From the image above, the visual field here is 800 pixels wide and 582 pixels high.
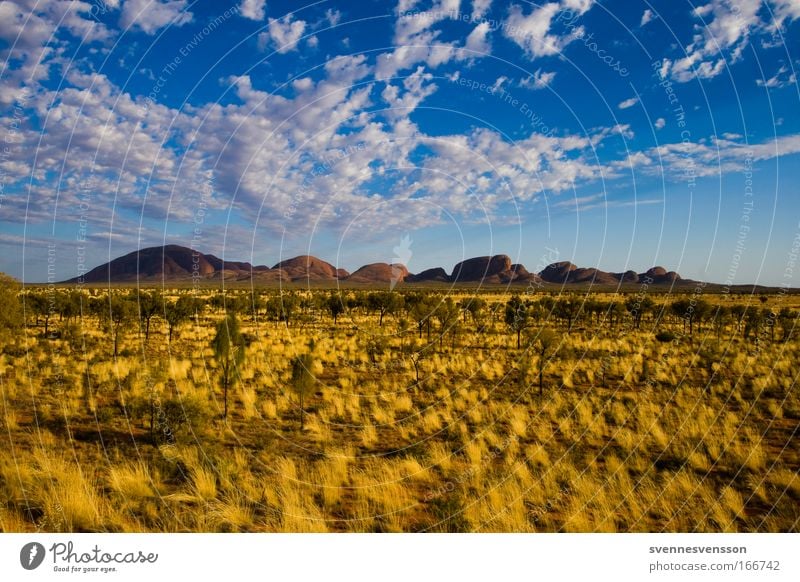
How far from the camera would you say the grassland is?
7.95 meters

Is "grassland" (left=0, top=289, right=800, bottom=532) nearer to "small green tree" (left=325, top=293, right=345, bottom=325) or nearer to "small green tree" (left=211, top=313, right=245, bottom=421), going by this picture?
"small green tree" (left=211, top=313, right=245, bottom=421)

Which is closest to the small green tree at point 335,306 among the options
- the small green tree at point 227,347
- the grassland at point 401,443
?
the grassland at point 401,443

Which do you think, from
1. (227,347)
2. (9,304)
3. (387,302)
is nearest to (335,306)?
(387,302)

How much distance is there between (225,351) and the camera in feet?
46.3

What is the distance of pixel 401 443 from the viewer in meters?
12.5

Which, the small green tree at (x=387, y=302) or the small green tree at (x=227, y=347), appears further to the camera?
the small green tree at (x=387, y=302)

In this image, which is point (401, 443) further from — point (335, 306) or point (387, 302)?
point (335, 306)

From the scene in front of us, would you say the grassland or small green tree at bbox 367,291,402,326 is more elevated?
small green tree at bbox 367,291,402,326

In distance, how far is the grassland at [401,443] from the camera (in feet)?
26.1

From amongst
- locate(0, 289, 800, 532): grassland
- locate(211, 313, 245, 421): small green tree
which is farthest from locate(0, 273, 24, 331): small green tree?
locate(211, 313, 245, 421): small green tree

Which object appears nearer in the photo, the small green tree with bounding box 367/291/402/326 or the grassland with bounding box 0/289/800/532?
the grassland with bounding box 0/289/800/532

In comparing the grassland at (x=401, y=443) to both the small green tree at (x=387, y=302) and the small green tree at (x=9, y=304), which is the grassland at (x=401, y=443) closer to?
the small green tree at (x=9, y=304)
